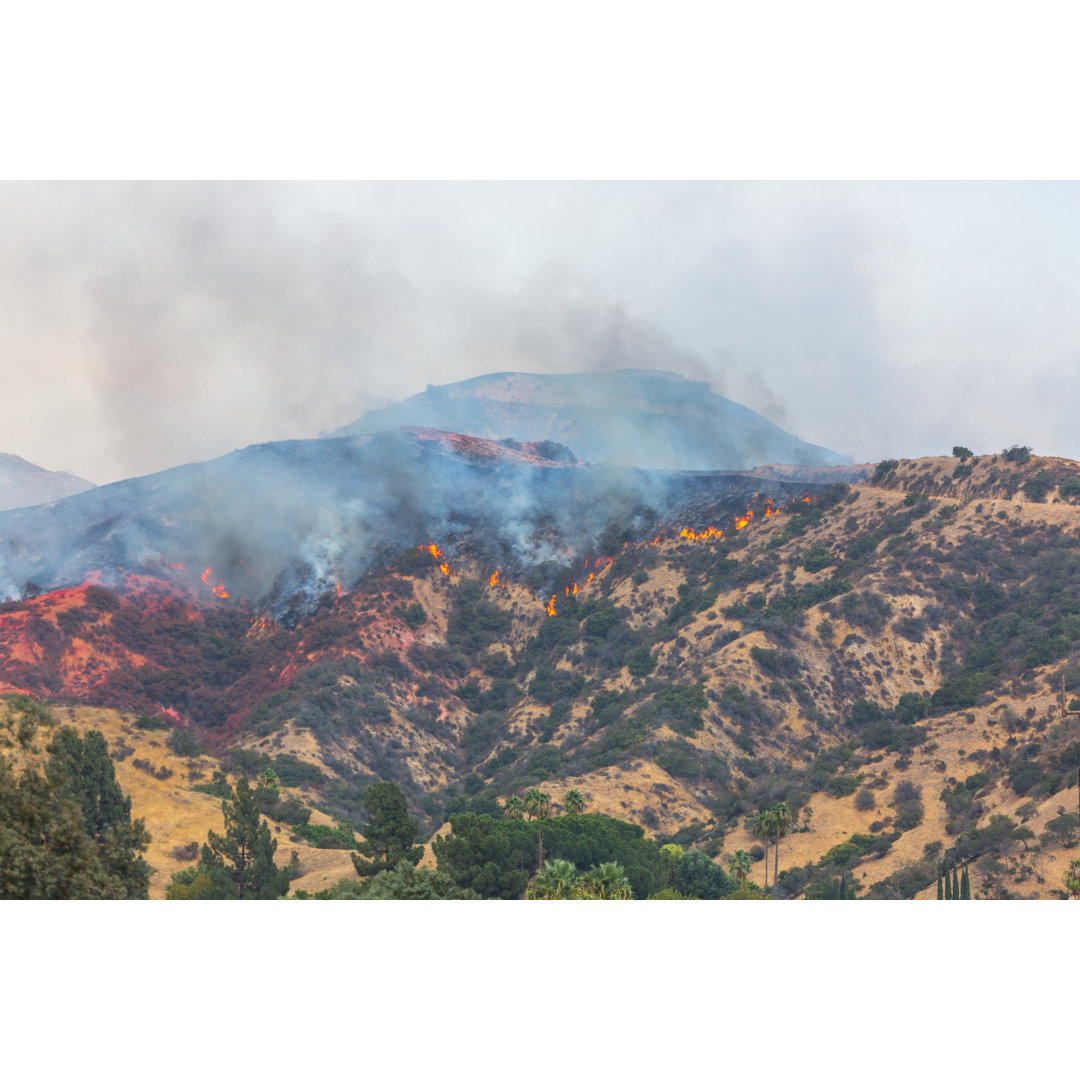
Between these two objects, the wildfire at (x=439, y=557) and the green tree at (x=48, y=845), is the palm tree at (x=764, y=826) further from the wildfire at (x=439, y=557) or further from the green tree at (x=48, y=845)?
the wildfire at (x=439, y=557)

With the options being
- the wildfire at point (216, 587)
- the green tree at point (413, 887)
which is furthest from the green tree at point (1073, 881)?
the wildfire at point (216, 587)

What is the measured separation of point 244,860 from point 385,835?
8.85 meters

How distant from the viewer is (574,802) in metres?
84.1

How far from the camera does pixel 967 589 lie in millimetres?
111812

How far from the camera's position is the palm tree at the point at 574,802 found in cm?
8381

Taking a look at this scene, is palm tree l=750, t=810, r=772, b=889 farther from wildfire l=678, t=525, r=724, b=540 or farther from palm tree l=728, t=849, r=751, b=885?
wildfire l=678, t=525, r=724, b=540

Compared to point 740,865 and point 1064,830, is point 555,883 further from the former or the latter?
point 1064,830

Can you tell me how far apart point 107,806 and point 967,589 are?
91.2 metres

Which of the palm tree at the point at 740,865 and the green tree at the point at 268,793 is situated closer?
the palm tree at the point at 740,865

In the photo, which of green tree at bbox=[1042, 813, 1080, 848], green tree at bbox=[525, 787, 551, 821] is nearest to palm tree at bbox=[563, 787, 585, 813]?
green tree at bbox=[525, 787, 551, 821]

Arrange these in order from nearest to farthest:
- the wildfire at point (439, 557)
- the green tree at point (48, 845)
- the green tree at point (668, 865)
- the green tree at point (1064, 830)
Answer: the green tree at point (48, 845) → the green tree at point (1064, 830) → the green tree at point (668, 865) → the wildfire at point (439, 557)

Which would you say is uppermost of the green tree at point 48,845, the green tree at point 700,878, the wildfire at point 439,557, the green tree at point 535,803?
the wildfire at point 439,557

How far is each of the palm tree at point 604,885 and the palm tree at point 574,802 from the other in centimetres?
2864

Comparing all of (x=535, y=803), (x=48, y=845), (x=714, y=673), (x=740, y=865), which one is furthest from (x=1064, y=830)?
(x=48, y=845)
